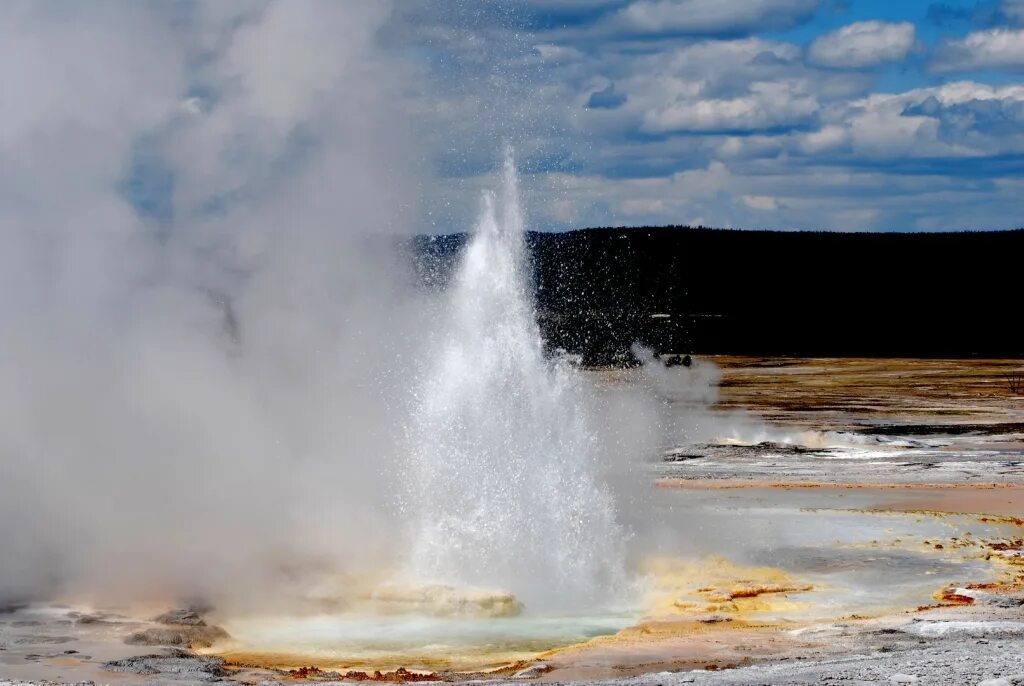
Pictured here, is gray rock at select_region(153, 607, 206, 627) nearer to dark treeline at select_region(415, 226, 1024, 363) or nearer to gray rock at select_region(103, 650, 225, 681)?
gray rock at select_region(103, 650, 225, 681)

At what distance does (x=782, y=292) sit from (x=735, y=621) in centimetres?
6016

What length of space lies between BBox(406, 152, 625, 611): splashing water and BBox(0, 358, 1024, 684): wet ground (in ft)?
2.12

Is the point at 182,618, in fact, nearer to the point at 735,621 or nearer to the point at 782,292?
the point at 735,621

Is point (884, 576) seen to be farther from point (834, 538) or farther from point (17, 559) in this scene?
point (17, 559)

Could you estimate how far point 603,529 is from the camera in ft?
39.4

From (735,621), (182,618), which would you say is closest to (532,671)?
(735,621)

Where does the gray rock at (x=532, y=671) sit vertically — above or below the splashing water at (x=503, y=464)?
below

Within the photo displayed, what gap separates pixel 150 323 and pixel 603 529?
4.34 m

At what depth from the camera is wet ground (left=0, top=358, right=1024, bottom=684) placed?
8.54 metres

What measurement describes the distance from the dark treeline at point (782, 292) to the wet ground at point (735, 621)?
22.3m

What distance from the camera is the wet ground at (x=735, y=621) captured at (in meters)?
8.54

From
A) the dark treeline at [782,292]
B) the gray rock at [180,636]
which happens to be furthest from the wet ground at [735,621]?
the dark treeline at [782,292]

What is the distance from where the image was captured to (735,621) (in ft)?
32.7

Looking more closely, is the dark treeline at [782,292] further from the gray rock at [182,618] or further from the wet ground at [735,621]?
the gray rock at [182,618]
